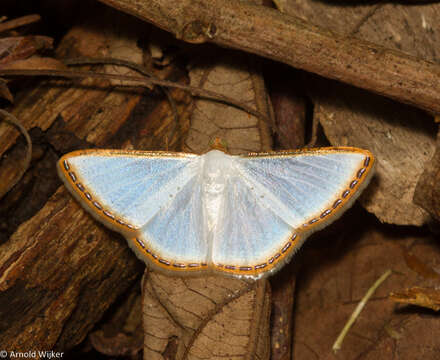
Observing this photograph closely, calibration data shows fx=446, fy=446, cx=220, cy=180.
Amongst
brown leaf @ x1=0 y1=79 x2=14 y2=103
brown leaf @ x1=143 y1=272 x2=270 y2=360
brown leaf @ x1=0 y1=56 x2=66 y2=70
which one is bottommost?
brown leaf @ x1=143 y1=272 x2=270 y2=360

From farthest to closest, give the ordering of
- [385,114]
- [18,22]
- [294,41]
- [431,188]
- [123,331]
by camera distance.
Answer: [123,331] < [18,22] < [385,114] < [294,41] < [431,188]

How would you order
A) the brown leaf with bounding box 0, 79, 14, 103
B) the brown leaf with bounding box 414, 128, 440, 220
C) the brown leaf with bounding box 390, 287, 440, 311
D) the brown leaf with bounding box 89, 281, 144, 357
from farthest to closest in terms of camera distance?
the brown leaf with bounding box 89, 281, 144, 357 → the brown leaf with bounding box 0, 79, 14, 103 → the brown leaf with bounding box 390, 287, 440, 311 → the brown leaf with bounding box 414, 128, 440, 220

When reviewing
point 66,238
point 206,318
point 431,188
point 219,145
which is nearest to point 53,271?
point 66,238

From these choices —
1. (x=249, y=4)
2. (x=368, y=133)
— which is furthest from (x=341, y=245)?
(x=249, y=4)

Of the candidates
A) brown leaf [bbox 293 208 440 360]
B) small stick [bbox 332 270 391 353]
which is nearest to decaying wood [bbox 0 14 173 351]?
brown leaf [bbox 293 208 440 360]

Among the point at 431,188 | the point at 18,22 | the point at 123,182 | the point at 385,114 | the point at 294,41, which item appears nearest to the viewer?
the point at 431,188

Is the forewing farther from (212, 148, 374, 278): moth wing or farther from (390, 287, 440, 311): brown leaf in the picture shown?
(390, 287, 440, 311): brown leaf

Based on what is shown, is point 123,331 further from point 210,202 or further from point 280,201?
point 280,201
